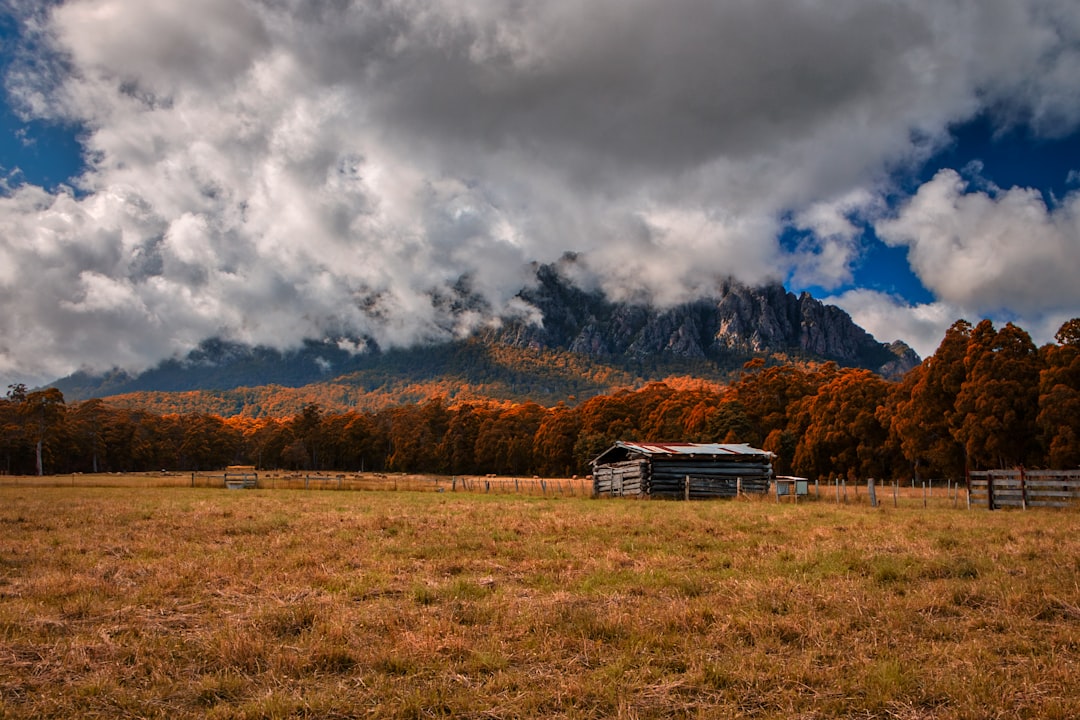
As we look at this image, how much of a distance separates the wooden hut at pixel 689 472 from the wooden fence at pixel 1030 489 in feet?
41.9

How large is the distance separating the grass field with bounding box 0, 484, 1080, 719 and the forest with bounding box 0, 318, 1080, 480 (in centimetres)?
3392

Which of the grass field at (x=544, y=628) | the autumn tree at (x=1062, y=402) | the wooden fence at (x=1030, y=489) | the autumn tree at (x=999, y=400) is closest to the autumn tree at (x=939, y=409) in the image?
the autumn tree at (x=999, y=400)

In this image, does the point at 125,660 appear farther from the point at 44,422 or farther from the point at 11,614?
the point at 44,422

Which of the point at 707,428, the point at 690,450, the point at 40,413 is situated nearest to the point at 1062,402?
the point at 690,450

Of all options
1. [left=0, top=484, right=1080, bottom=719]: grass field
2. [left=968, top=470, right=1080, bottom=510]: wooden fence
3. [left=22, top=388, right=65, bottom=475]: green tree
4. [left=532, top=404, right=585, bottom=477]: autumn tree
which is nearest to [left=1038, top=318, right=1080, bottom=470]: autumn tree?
[left=968, top=470, right=1080, bottom=510]: wooden fence

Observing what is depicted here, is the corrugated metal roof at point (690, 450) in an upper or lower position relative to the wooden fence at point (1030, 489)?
upper

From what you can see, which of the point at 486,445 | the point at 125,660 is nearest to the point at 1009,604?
the point at 125,660

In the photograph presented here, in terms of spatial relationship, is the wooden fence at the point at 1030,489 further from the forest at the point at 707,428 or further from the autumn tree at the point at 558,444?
the autumn tree at the point at 558,444

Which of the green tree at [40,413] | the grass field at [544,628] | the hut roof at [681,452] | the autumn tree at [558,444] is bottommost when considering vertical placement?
the autumn tree at [558,444]

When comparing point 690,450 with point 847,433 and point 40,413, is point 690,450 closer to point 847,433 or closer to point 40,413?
point 847,433

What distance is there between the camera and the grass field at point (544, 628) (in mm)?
5875

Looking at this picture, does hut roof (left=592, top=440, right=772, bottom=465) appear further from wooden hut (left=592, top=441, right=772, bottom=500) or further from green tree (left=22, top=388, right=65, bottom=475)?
green tree (left=22, top=388, right=65, bottom=475)

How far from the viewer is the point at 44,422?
310ft

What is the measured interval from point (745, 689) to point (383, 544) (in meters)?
10.9
